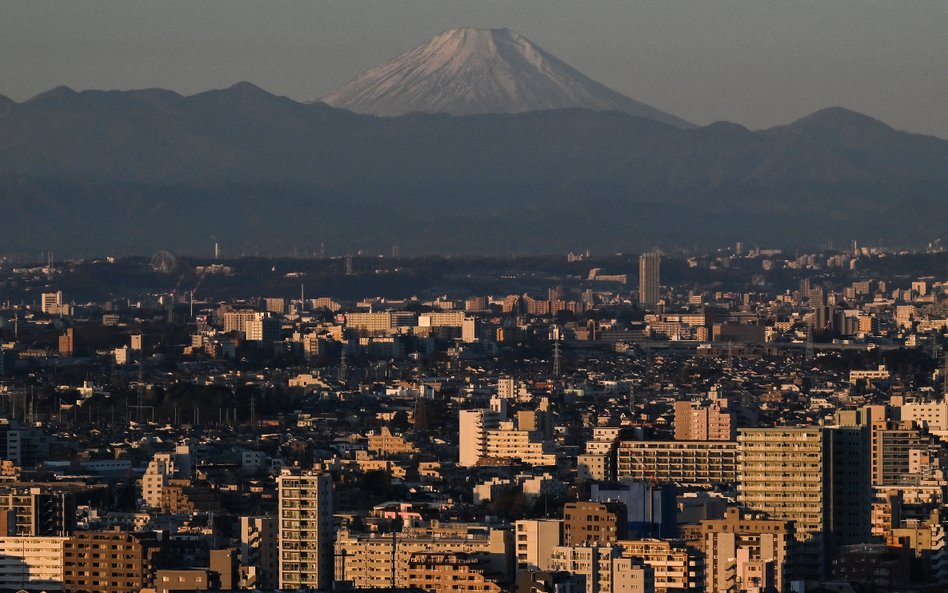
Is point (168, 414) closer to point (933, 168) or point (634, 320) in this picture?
point (634, 320)

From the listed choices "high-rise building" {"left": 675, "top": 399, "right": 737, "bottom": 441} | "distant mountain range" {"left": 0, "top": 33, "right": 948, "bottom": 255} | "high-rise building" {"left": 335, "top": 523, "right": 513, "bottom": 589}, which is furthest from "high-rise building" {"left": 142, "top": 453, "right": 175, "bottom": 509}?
"distant mountain range" {"left": 0, "top": 33, "right": 948, "bottom": 255}

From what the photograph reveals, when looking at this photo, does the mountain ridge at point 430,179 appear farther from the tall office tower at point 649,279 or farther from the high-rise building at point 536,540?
the high-rise building at point 536,540

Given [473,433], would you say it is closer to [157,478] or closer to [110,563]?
[157,478]

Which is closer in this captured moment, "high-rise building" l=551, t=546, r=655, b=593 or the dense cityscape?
"high-rise building" l=551, t=546, r=655, b=593

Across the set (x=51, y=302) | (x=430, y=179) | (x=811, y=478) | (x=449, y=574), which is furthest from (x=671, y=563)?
(x=430, y=179)

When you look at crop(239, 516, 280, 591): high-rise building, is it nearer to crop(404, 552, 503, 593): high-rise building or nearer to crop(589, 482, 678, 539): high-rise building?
crop(404, 552, 503, 593): high-rise building

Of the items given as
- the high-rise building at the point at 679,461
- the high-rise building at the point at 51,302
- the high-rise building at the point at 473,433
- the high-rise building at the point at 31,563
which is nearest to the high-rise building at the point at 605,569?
the high-rise building at the point at 31,563
